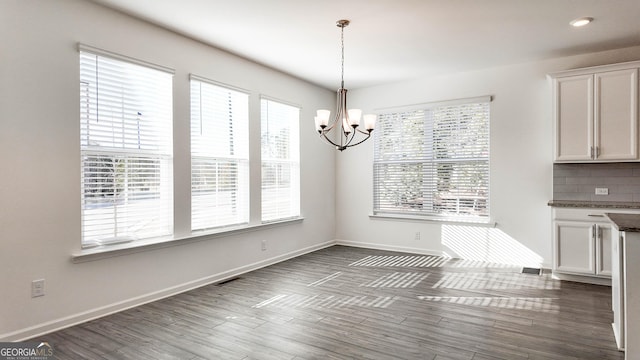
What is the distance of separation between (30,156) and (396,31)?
3522 mm

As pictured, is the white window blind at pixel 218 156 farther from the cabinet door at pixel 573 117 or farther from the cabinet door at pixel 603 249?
the cabinet door at pixel 603 249

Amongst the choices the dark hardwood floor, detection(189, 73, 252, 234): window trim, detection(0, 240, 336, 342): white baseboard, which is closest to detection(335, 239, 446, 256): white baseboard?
the dark hardwood floor

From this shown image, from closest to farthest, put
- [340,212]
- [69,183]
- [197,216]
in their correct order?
[69,183], [197,216], [340,212]

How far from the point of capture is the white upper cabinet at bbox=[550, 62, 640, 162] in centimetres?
410

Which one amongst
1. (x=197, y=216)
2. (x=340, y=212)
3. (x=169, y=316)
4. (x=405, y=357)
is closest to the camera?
(x=405, y=357)

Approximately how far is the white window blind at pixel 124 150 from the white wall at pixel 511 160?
3800 millimetres

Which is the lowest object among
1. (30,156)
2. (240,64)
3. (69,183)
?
(69,183)

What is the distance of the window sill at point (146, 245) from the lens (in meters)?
3.13

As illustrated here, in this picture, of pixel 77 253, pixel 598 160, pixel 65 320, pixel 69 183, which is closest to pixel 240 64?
pixel 69 183

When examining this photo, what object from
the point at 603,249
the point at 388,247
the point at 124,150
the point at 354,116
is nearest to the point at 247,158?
the point at 124,150

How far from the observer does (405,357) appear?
2.51m

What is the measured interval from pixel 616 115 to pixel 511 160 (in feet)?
4.16

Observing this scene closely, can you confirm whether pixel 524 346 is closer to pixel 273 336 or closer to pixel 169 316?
pixel 273 336

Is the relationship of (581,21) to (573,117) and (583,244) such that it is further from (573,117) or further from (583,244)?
(583,244)
